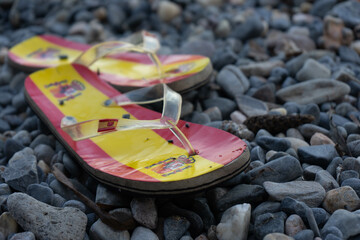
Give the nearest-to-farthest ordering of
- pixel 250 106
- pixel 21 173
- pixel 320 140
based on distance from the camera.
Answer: pixel 21 173 < pixel 320 140 < pixel 250 106

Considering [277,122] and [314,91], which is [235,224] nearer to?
[277,122]

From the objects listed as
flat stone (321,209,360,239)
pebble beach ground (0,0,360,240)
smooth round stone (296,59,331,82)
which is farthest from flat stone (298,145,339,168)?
smooth round stone (296,59,331,82)

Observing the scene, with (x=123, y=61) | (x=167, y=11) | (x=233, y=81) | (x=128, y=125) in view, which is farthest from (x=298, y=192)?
(x=167, y=11)

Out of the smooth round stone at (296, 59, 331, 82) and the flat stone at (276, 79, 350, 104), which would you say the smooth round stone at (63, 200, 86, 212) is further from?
the smooth round stone at (296, 59, 331, 82)

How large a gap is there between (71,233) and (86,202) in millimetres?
110

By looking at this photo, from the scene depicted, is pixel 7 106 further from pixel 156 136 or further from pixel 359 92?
pixel 359 92

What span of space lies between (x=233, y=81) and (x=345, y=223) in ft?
2.59

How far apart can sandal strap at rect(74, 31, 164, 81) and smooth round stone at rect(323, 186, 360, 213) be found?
739mm

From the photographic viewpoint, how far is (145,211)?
0.95m

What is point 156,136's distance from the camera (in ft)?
3.85

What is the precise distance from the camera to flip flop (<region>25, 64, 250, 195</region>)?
944 mm

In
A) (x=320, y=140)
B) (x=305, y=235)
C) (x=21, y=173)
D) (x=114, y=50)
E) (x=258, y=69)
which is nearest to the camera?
(x=305, y=235)

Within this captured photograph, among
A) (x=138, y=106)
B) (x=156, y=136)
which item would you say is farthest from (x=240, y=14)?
(x=156, y=136)

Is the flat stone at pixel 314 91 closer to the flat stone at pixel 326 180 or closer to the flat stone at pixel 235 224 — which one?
the flat stone at pixel 326 180
